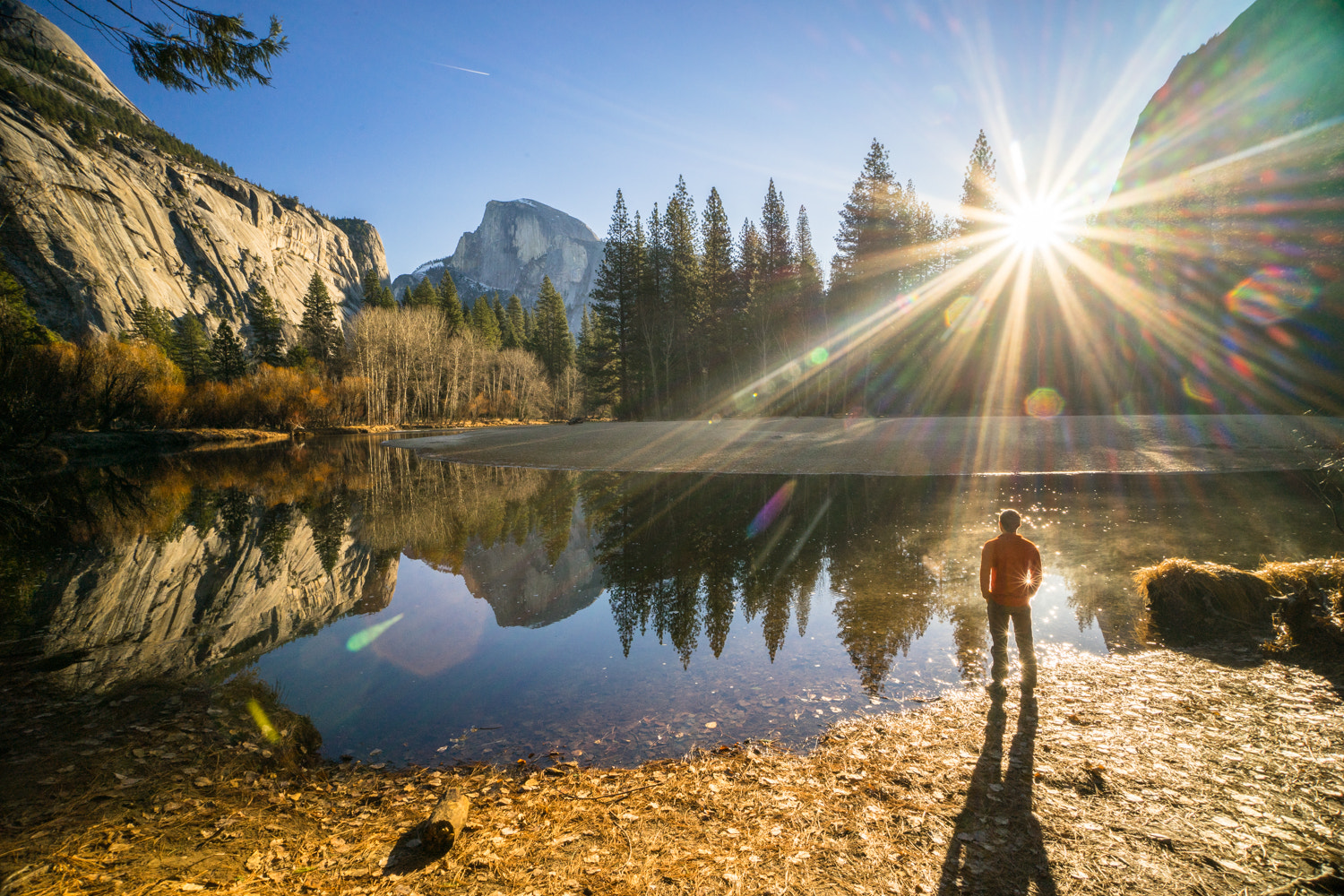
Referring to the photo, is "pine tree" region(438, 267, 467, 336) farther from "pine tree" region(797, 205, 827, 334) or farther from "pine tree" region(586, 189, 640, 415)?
"pine tree" region(797, 205, 827, 334)

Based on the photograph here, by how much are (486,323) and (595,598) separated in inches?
3014

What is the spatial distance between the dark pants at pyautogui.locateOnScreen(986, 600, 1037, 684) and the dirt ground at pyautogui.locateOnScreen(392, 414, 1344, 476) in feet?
44.2

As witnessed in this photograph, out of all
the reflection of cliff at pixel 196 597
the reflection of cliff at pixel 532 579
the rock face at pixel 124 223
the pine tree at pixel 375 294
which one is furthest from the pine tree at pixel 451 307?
the reflection of cliff at pixel 532 579

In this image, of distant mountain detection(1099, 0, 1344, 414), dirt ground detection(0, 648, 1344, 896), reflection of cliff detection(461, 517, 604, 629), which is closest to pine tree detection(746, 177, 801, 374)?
distant mountain detection(1099, 0, 1344, 414)

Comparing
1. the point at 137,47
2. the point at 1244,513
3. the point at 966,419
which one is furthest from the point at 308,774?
the point at 966,419

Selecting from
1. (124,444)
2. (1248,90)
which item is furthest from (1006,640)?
(1248,90)

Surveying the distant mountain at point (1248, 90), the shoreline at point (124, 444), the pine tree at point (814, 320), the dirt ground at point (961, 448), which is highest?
the distant mountain at point (1248, 90)

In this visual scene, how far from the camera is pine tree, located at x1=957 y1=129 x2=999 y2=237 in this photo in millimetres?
42588

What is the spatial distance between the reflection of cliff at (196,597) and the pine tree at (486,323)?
66.7 meters

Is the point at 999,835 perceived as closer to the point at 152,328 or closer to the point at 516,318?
the point at 516,318

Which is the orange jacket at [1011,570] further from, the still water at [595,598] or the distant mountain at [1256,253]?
the distant mountain at [1256,253]

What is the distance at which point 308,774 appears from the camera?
4020 millimetres

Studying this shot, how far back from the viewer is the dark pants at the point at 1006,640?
16.6ft

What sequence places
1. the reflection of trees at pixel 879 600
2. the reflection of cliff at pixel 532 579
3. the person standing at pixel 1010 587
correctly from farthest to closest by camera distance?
the reflection of cliff at pixel 532 579, the reflection of trees at pixel 879 600, the person standing at pixel 1010 587
